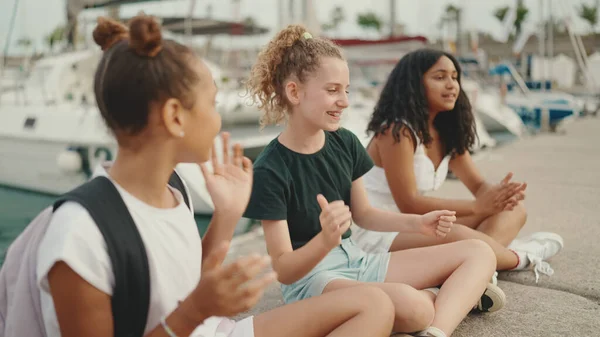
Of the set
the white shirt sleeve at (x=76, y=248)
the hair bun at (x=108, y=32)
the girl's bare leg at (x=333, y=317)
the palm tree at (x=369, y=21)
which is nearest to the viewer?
the white shirt sleeve at (x=76, y=248)

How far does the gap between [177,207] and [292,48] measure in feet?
3.36

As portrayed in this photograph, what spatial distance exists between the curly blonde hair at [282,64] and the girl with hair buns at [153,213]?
75 cm

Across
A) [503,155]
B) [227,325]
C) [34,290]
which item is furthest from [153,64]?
[503,155]

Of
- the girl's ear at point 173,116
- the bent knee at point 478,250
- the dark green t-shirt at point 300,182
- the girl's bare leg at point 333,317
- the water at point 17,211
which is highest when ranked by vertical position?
the girl's ear at point 173,116

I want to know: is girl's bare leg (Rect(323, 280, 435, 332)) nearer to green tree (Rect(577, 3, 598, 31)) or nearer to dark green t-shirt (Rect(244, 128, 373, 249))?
dark green t-shirt (Rect(244, 128, 373, 249))

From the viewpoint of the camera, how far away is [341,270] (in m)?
2.32

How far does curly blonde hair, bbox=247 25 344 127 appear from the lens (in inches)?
88.4

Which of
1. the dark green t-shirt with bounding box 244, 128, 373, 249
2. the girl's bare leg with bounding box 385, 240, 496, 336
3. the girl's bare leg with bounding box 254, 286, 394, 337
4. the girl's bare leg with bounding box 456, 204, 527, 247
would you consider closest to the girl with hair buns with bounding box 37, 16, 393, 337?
the girl's bare leg with bounding box 254, 286, 394, 337

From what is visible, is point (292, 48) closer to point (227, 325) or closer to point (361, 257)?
point (361, 257)

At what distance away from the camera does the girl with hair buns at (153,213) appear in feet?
4.06

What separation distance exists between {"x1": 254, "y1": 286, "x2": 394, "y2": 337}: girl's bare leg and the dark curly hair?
1.33 metres

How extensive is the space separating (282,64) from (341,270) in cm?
85

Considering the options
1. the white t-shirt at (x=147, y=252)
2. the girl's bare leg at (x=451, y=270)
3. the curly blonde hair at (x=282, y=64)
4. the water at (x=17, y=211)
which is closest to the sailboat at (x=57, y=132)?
the water at (x=17, y=211)

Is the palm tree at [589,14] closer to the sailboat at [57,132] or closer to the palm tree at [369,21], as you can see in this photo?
the palm tree at [369,21]
